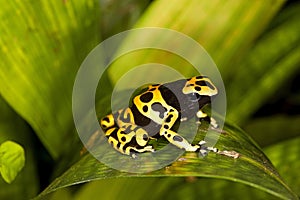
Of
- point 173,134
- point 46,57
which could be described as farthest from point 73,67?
point 173,134

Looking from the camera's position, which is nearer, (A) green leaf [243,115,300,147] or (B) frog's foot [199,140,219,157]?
(B) frog's foot [199,140,219,157]

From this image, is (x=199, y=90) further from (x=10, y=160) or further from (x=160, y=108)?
(x=10, y=160)

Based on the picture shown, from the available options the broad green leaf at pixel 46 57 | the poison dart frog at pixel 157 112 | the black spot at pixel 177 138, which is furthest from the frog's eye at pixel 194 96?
the broad green leaf at pixel 46 57

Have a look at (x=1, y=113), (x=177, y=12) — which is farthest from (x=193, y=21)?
(x=1, y=113)

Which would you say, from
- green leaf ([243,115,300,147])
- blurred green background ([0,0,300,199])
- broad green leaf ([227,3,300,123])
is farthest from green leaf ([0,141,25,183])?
green leaf ([243,115,300,147])

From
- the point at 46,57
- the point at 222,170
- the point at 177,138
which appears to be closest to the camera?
the point at 222,170

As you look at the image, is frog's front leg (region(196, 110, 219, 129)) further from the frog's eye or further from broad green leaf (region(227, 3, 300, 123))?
broad green leaf (region(227, 3, 300, 123))
